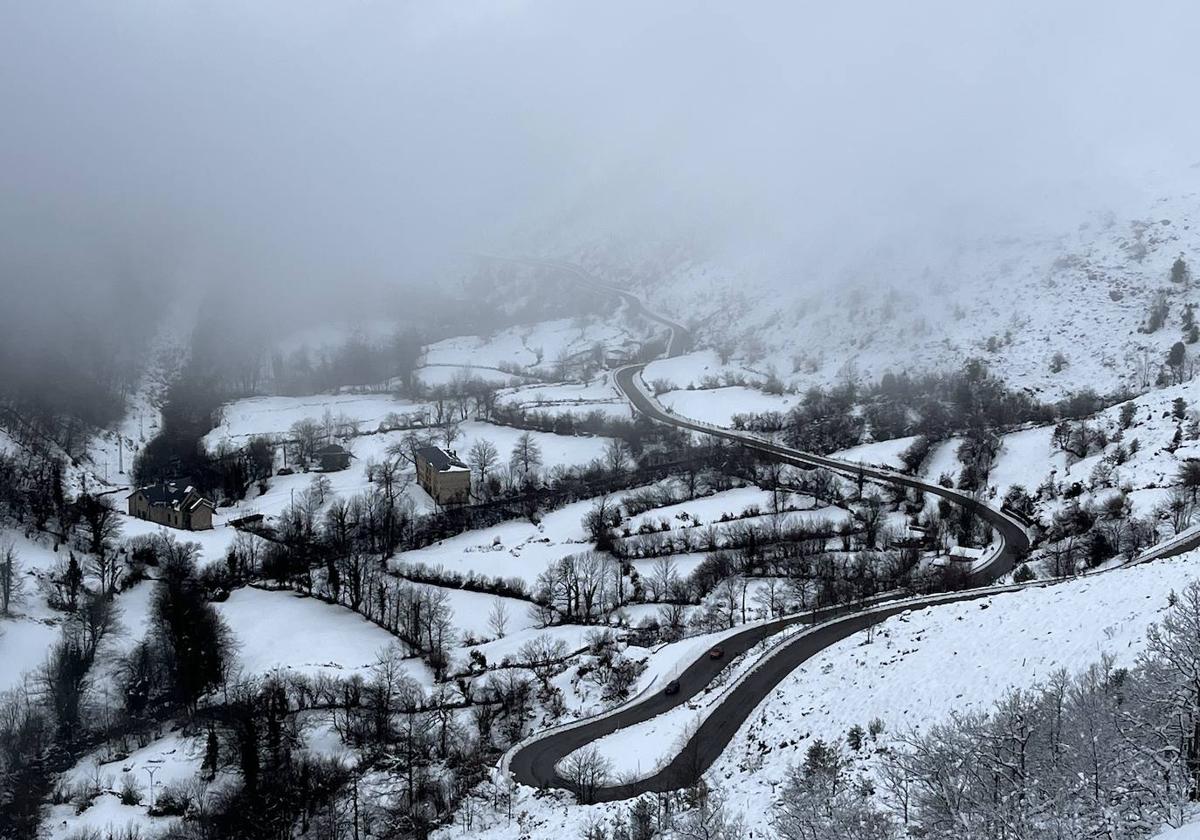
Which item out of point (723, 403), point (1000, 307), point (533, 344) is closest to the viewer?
point (723, 403)

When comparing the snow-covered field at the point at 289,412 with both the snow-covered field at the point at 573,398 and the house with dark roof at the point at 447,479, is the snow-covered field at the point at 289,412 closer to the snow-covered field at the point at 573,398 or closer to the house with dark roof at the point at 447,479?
the snow-covered field at the point at 573,398

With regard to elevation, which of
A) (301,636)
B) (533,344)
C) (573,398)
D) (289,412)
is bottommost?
(301,636)

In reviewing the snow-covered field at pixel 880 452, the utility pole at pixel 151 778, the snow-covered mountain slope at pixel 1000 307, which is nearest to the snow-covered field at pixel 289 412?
the snow-covered mountain slope at pixel 1000 307

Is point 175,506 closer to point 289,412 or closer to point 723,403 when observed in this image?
point 289,412

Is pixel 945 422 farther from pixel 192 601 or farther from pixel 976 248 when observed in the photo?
pixel 192 601

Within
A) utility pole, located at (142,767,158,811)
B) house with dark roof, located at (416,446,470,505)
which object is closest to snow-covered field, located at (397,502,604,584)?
house with dark roof, located at (416,446,470,505)

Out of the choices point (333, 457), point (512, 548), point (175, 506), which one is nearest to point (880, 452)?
point (512, 548)

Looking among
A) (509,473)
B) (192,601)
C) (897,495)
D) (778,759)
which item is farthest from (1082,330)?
(192,601)
